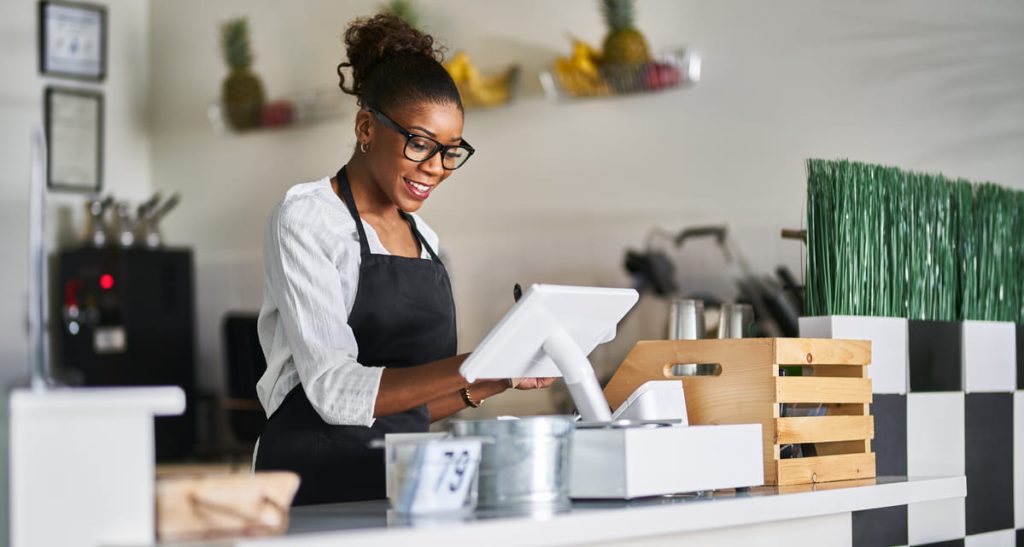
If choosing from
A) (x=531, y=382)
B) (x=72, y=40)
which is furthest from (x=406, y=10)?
(x=531, y=382)

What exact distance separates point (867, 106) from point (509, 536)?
3332mm

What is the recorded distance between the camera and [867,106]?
171 inches

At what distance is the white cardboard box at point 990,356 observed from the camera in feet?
8.48

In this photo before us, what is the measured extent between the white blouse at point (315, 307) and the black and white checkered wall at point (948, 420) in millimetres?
820

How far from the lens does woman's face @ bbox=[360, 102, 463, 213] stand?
205 centimetres

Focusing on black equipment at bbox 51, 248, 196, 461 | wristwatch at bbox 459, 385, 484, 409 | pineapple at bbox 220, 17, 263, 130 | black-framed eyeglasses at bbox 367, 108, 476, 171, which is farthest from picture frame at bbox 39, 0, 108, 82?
wristwatch at bbox 459, 385, 484, 409

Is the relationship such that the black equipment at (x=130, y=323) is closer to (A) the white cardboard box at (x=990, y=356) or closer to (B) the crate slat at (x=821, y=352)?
(A) the white cardboard box at (x=990, y=356)

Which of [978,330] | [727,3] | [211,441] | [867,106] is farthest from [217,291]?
[978,330]

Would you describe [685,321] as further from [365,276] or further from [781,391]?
[365,276]

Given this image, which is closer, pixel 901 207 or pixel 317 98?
pixel 901 207

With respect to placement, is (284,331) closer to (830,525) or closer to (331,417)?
(331,417)

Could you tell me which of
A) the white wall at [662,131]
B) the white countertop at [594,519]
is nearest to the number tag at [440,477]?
the white countertop at [594,519]

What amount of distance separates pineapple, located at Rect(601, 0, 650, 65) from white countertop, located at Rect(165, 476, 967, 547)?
2.93 metres

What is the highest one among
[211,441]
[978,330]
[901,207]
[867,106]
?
[867,106]
